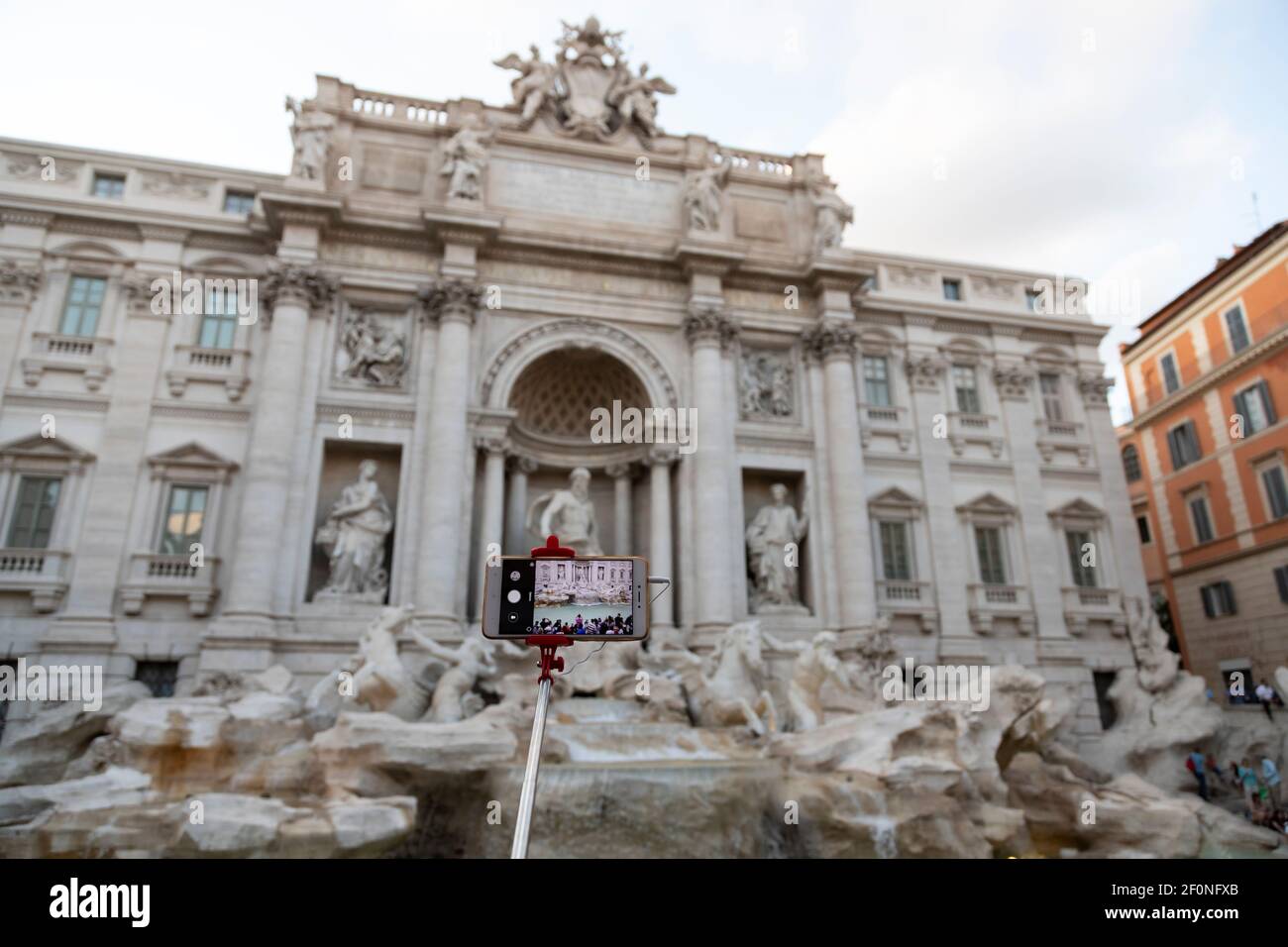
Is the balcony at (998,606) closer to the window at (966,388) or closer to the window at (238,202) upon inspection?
the window at (966,388)

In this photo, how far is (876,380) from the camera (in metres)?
22.7

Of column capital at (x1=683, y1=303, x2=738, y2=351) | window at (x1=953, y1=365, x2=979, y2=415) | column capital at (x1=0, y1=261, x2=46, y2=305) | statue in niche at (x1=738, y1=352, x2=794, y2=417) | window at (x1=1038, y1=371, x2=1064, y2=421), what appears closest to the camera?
column capital at (x1=0, y1=261, x2=46, y2=305)

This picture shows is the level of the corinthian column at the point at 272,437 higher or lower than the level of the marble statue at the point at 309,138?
lower

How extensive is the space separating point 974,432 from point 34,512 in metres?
23.3

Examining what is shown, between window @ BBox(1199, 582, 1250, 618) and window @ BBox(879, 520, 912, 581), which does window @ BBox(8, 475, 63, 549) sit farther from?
window @ BBox(1199, 582, 1250, 618)

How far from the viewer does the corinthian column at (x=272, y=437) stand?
16.1 meters

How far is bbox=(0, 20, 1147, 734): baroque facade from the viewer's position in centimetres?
1683

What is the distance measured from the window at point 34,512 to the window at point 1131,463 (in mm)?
33045

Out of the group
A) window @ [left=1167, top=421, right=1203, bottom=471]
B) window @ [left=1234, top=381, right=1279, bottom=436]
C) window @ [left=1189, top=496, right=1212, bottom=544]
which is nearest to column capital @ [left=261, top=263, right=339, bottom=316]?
window @ [left=1234, top=381, right=1279, bottom=436]

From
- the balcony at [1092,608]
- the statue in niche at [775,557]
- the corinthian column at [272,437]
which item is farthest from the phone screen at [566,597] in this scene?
the balcony at [1092,608]

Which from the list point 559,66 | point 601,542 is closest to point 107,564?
point 601,542

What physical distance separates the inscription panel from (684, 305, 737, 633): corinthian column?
344 cm
